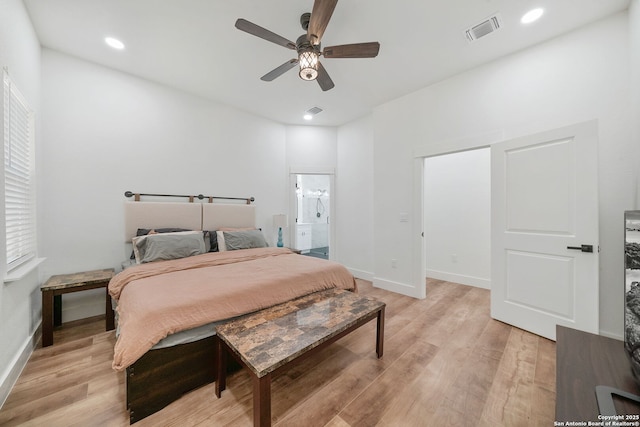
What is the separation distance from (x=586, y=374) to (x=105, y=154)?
4.42 m

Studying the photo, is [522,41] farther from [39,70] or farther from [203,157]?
[39,70]

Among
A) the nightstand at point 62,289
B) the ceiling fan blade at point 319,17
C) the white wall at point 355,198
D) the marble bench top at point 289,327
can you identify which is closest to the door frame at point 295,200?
the white wall at point 355,198

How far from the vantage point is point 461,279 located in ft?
13.2

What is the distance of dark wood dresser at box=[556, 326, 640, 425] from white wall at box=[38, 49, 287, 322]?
3.96 metres

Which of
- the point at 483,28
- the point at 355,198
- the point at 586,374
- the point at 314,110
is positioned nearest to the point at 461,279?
the point at 355,198

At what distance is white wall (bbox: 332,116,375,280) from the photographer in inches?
168

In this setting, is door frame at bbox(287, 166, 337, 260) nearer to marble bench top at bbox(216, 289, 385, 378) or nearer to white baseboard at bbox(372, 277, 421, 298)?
white baseboard at bbox(372, 277, 421, 298)

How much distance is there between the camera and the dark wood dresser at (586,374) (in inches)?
33.6

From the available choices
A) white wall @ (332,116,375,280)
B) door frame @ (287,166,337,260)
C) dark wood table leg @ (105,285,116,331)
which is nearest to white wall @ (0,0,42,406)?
dark wood table leg @ (105,285,116,331)

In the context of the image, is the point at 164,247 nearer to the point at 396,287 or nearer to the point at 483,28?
the point at 396,287

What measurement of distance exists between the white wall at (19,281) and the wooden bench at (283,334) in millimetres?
1486

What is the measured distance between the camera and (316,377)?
174 centimetres

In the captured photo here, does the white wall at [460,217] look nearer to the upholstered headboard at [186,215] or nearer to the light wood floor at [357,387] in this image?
the light wood floor at [357,387]

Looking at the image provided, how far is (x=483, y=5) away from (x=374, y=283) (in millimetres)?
3532
